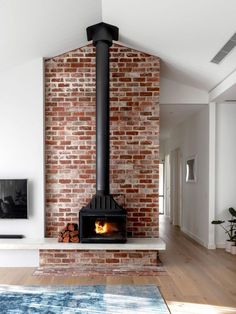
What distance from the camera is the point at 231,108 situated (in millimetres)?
5938

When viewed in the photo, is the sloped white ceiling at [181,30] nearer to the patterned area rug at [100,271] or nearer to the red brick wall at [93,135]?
the red brick wall at [93,135]

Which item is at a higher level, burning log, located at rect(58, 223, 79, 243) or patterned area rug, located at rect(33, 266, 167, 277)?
burning log, located at rect(58, 223, 79, 243)

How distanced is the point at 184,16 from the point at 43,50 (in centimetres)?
200

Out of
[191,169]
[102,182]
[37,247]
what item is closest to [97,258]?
[37,247]

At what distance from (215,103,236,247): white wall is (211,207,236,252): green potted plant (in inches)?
3.3

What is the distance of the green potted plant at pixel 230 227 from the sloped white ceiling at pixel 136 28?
217 centimetres

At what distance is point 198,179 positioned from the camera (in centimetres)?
659

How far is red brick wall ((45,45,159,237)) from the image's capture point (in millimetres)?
5004

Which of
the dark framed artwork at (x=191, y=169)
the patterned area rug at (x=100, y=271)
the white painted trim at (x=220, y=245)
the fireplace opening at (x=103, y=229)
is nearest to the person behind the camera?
the patterned area rug at (x=100, y=271)

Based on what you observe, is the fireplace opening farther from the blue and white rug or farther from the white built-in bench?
the blue and white rug

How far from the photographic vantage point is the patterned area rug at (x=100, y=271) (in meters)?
4.28

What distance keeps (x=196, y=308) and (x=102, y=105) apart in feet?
8.63

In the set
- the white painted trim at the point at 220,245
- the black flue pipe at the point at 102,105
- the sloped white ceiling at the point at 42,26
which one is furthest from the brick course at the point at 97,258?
the sloped white ceiling at the point at 42,26

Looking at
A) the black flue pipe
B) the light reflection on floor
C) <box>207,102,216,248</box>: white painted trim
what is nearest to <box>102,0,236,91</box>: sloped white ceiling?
the black flue pipe
